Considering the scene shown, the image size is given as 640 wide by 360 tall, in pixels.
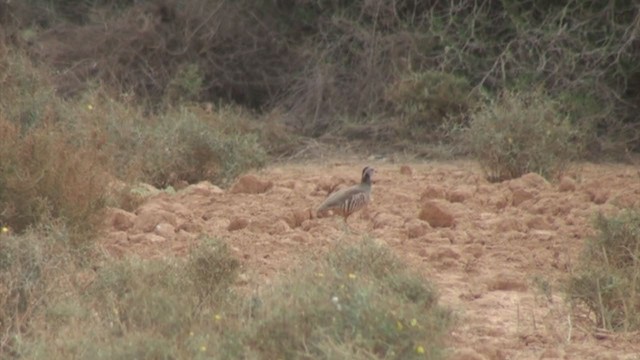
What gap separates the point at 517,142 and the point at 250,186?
2.02m

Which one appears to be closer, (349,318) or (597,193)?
(349,318)

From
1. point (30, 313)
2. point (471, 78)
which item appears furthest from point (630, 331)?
point (471, 78)

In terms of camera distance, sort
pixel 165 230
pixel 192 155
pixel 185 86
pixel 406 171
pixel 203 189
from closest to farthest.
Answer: pixel 165 230 → pixel 203 189 → pixel 192 155 → pixel 406 171 → pixel 185 86

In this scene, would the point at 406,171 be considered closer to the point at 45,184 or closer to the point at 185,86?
the point at 185,86

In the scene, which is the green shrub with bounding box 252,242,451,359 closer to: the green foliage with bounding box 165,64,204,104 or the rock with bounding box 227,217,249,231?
the rock with bounding box 227,217,249,231

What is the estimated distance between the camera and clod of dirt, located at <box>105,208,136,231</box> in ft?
31.3

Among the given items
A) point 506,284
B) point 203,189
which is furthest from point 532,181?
point 506,284

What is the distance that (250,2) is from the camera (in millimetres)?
16812

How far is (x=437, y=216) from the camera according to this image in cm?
980

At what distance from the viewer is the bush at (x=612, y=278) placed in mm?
7035

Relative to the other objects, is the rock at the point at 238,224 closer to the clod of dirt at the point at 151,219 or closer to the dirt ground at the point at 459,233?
the dirt ground at the point at 459,233

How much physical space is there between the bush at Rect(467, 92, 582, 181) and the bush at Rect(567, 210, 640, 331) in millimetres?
4204

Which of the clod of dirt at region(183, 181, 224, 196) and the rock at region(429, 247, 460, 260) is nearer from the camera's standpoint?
the rock at region(429, 247, 460, 260)

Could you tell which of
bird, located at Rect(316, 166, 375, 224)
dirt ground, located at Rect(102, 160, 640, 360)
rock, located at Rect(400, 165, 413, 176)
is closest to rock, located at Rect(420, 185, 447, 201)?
dirt ground, located at Rect(102, 160, 640, 360)
